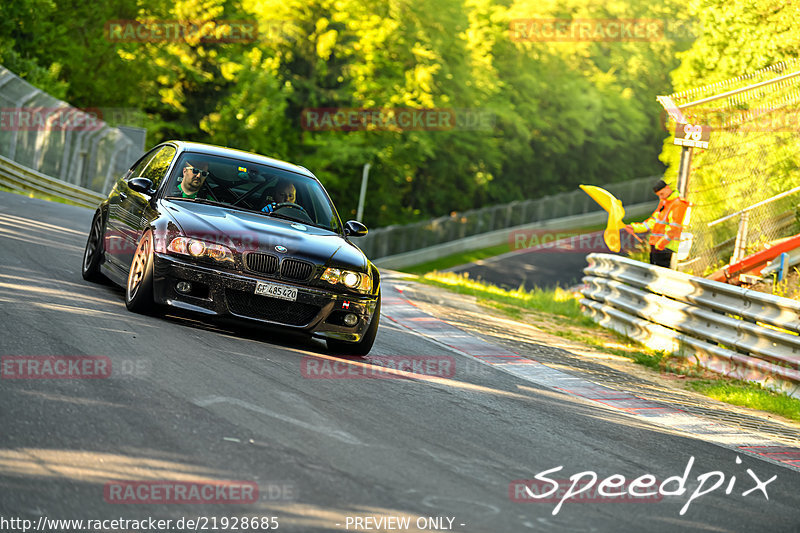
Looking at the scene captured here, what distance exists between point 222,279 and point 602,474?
3.60 metres

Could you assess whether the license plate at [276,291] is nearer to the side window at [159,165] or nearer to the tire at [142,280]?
the tire at [142,280]

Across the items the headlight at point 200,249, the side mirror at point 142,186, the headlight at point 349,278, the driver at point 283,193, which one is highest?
the driver at point 283,193

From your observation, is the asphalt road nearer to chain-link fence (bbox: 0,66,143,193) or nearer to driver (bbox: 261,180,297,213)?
driver (bbox: 261,180,297,213)

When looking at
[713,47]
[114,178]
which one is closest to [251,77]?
[114,178]

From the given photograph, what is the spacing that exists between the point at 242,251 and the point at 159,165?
238 cm

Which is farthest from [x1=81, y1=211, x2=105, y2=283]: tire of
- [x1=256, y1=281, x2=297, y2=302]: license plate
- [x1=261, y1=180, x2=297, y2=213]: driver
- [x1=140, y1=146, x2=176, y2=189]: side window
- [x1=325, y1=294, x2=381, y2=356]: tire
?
[x1=325, y1=294, x2=381, y2=356]: tire

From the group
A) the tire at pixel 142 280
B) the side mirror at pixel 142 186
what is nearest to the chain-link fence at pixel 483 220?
the side mirror at pixel 142 186

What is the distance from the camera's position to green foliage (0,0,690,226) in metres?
42.8

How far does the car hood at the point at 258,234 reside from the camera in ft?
27.8

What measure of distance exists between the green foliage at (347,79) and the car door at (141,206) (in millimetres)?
28035

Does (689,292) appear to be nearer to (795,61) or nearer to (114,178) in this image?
(795,61)

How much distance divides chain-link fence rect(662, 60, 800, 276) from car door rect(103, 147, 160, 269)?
24.1 ft

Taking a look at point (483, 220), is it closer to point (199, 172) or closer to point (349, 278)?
point (199, 172)

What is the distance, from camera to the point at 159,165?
1029 cm
